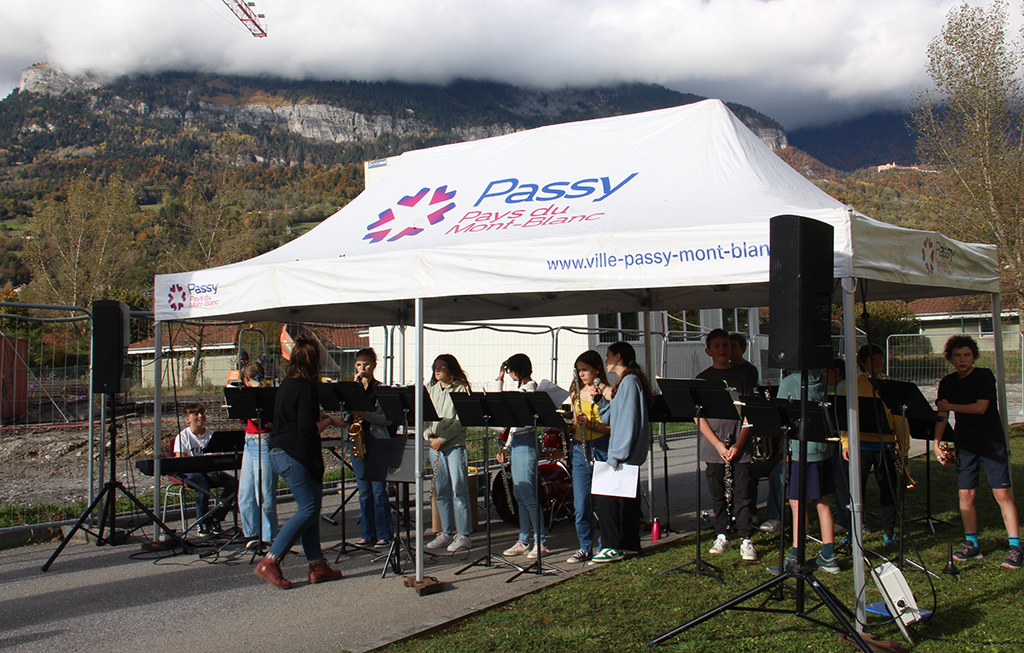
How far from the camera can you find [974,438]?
5.89 metres

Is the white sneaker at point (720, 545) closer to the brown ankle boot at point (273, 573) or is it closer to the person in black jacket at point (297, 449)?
the person in black jacket at point (297, 449)

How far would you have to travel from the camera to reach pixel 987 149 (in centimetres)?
1602

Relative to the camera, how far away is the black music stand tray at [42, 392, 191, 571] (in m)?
6.74

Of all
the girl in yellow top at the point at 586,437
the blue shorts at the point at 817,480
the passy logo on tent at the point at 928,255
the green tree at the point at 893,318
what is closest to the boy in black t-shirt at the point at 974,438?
the passy logo on tent at the point at 928,255

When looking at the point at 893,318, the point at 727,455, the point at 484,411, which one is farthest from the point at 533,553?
the point at 893,318

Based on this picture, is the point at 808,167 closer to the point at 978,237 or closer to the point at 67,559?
the point at 978,237

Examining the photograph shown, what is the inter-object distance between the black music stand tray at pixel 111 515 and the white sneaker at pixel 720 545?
480 centimetres

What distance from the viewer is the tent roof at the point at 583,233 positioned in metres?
5.03

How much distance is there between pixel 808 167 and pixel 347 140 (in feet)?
362

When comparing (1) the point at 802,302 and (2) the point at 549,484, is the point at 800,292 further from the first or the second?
(2) the point at 549,484

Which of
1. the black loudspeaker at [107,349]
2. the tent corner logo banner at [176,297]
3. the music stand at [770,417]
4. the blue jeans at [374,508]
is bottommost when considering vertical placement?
the blue jeans at [374,508]

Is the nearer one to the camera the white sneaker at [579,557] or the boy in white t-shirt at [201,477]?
the white sneaker at [579,557]

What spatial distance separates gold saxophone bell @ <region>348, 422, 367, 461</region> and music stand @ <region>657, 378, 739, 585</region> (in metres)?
2.63

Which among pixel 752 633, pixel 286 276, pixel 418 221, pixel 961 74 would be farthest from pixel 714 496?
pixel 961 74
